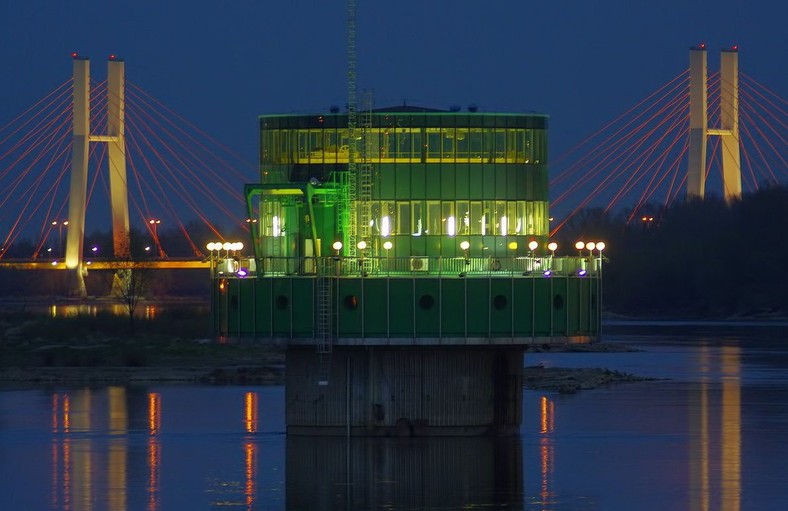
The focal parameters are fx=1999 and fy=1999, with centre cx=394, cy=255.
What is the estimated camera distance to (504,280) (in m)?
41.0

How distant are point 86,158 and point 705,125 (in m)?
36.7

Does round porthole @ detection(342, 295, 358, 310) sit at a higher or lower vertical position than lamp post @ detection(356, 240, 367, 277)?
lower

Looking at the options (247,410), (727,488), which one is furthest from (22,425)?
(727,488)

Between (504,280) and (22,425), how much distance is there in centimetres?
1461

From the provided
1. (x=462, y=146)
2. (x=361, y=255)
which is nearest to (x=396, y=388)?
(x=361, y=255)

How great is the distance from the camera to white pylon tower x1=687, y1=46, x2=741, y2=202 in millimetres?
119125

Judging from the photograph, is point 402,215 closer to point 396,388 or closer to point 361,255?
point 361,255

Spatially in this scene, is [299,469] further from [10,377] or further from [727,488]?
[10,377]

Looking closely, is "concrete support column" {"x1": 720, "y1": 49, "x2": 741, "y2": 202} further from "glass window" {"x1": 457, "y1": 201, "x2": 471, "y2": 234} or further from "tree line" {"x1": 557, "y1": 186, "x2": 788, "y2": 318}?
"glass window" {"x1": 457, "y1": 201, "x2": 471, "y2": 234}

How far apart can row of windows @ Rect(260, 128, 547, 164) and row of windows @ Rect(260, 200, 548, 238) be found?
0.94 meters

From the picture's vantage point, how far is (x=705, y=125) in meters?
120

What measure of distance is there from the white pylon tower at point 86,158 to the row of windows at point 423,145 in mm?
68829

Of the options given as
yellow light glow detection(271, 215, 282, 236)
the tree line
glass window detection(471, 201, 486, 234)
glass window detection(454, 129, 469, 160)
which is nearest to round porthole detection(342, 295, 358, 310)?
yellow light glow detection(271, 215, 282, 236)

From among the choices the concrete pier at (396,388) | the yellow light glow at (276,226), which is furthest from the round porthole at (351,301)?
the yellow light glow at (276,226)
